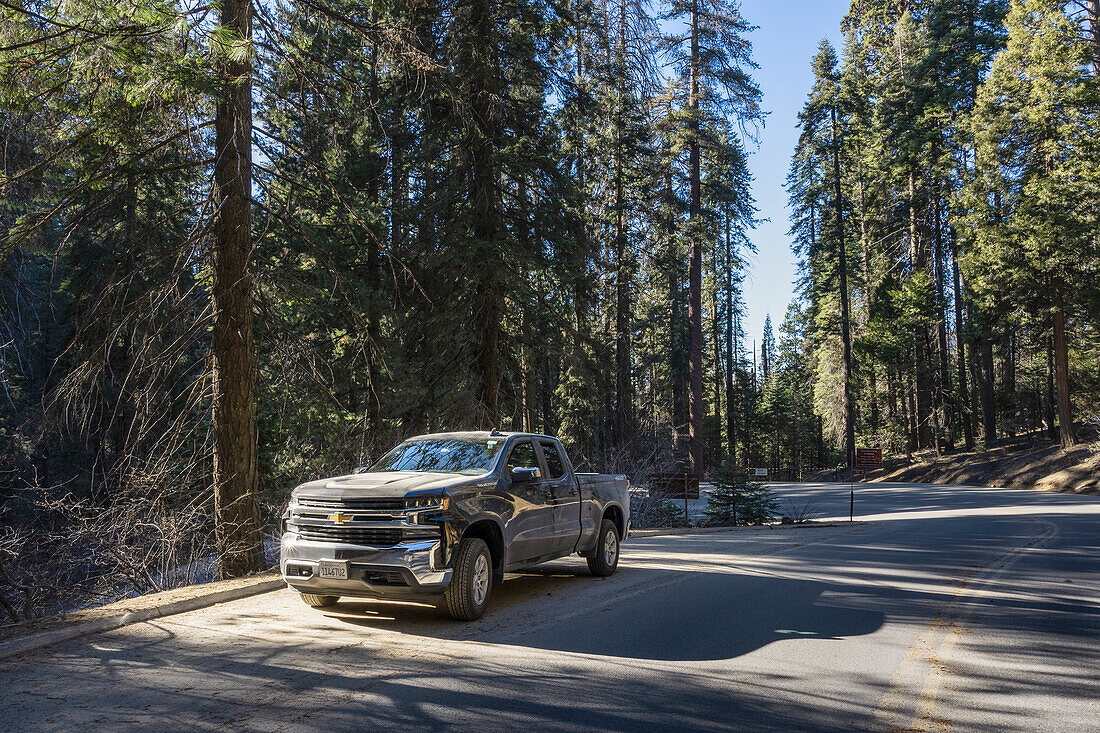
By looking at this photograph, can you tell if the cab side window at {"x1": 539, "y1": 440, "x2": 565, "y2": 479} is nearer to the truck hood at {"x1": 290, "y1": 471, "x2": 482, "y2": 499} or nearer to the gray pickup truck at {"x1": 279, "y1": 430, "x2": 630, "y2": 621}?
the gray pickup truck at {"x1": 279, "y1": 430, "x2": 630, "y2": 621}

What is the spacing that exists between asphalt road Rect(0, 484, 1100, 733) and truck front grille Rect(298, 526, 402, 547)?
87 centimetres

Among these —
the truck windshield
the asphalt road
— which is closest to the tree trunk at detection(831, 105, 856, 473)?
the asphalt road

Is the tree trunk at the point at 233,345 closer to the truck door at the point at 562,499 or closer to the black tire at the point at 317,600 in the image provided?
the black tire at the point at 317,600

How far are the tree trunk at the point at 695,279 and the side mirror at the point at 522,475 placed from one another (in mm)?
24181

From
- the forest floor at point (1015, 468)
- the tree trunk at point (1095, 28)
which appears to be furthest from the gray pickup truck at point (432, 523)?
the tree trunk at point (1095, 28)

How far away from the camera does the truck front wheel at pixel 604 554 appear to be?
1073 cm

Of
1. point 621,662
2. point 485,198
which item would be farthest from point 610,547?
point 485,198

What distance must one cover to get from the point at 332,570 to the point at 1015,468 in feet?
126

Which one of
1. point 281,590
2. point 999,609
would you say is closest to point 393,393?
point 281,590

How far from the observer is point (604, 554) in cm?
1079

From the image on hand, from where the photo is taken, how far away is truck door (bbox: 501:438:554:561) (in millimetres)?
8523

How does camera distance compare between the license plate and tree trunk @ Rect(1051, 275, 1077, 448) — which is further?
tree trunk @ Rect(1051, 275, 1077, 448)

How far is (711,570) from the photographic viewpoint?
11625 millimetres

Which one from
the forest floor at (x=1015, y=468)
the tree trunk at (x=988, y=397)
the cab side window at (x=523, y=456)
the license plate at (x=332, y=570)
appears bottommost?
the forest floor at (x=1015, y=468)
